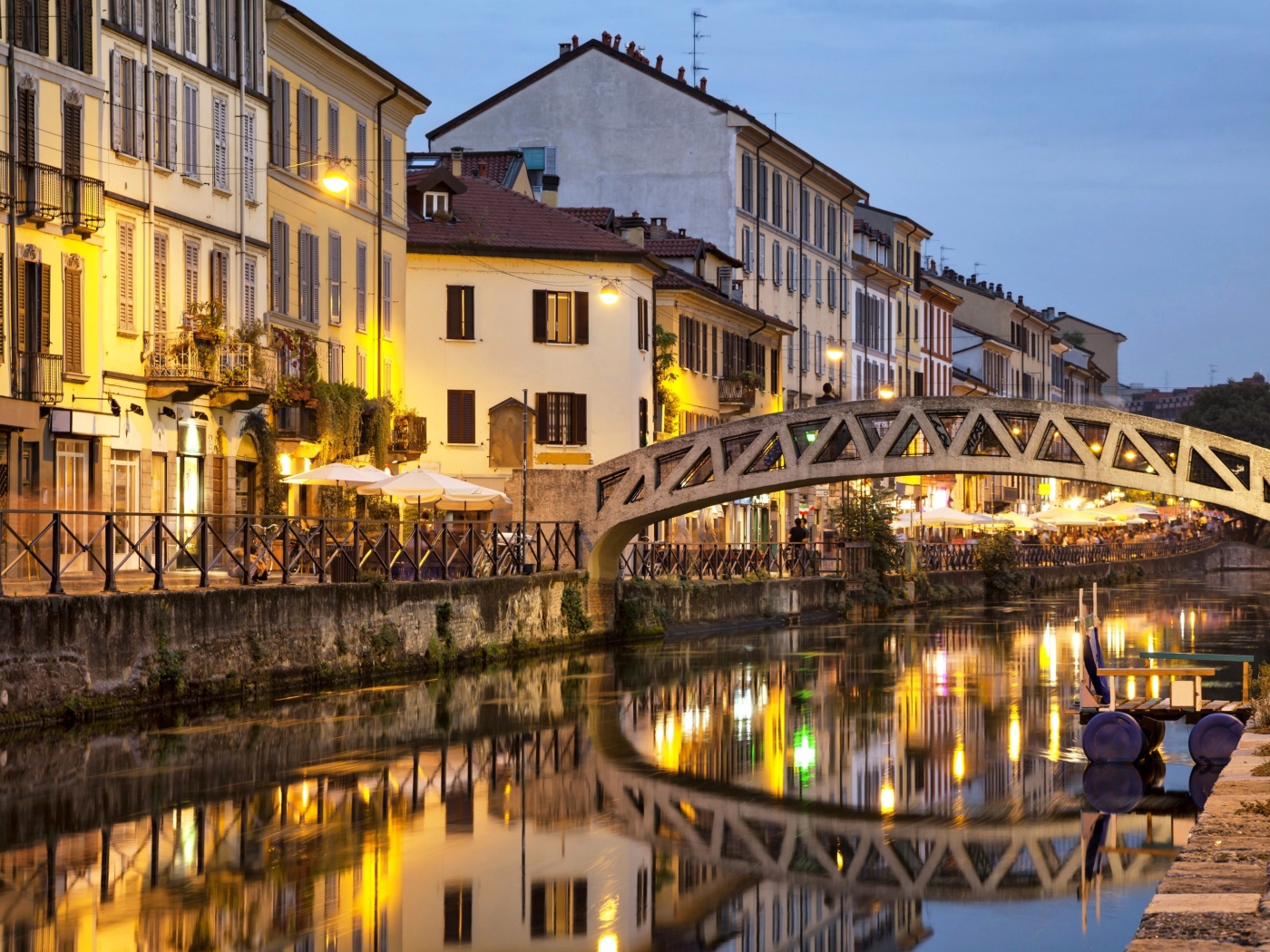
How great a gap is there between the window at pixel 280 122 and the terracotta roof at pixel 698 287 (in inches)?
702

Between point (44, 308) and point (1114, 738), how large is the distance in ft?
60.9

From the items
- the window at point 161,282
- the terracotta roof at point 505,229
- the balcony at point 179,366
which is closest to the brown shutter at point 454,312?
the terracotta roof at point 505,229

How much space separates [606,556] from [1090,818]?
77.0ft

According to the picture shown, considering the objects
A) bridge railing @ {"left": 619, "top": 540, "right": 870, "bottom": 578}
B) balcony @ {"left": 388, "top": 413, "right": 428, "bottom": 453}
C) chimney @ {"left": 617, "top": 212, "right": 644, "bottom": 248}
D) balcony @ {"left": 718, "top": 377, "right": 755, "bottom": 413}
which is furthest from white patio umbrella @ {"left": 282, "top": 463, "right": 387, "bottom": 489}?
balcony @ {"left": 718, "top": 377, "right": 755, "bottom": 413}

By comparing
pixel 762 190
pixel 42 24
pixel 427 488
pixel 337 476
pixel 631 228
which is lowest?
pixel 427 488

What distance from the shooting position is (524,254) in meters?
52.9

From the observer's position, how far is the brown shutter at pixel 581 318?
53.9 m

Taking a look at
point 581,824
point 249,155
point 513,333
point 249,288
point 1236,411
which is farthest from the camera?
point 1236,411

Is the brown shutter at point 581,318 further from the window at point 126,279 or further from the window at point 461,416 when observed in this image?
the window at point 126,279

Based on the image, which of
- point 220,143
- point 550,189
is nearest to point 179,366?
point 220,143

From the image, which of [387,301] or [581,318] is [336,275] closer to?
[387,301]

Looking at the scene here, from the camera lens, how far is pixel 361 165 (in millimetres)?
46250

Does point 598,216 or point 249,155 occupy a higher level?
point 598,216

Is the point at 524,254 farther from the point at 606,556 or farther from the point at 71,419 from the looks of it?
the point at 71,419
